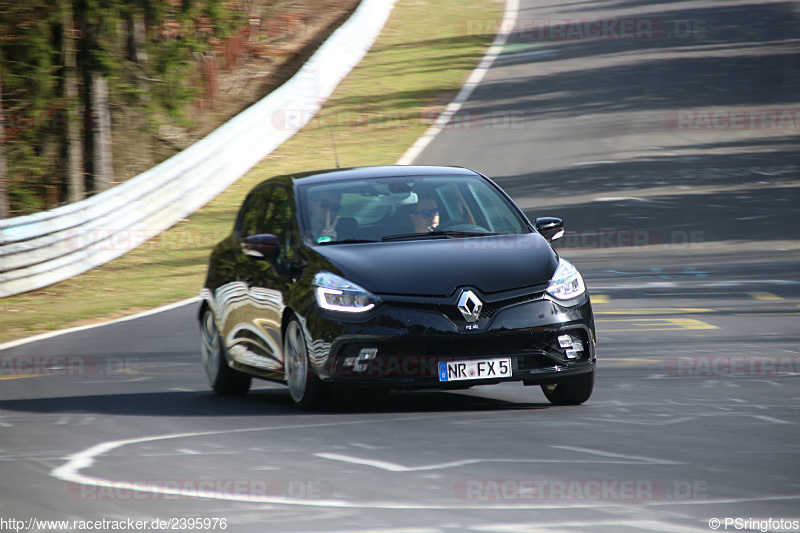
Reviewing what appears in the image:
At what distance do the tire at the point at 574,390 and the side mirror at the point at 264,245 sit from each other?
202 cm

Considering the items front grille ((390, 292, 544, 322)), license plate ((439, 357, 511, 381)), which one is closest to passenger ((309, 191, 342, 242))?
front grille ((390, 292, 544, 322))

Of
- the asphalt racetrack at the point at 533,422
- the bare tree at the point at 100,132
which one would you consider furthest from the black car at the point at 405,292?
the bare tree at the point at 100,132

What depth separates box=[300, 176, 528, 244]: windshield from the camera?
31.2 ft

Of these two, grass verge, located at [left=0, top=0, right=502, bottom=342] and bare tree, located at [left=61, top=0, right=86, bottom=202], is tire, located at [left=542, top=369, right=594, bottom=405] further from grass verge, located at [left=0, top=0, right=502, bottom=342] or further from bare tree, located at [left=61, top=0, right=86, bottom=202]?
bare tree, located at [left=61, top=0, right=86, bottom=202]

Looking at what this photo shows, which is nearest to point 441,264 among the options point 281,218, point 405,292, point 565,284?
point 405,292

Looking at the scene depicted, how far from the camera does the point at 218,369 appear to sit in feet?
34.9

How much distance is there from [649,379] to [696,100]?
2061 centimetres

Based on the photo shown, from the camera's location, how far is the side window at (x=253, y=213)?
34.6 ft

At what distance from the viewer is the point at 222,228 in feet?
75.9

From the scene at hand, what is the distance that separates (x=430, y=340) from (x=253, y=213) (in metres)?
2.66

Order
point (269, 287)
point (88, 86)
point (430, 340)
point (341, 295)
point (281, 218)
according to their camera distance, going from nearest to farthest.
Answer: point (430, 340) < point (341, 295) < point (269, 287) < point (281, 218) < point (88, 86)

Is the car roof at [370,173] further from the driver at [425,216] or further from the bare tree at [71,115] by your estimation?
the bare tree at [71,115]

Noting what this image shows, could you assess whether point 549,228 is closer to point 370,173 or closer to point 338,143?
point 370,173

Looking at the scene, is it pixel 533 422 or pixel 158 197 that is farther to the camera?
pixel 158 197
